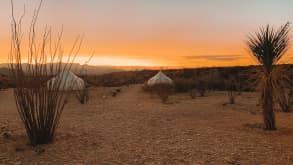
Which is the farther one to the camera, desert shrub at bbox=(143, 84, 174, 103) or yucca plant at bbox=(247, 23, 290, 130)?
desert shrub at bbox=(143, 84, 174, 103)

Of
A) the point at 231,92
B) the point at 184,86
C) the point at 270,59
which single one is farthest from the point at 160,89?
the point at 270,59

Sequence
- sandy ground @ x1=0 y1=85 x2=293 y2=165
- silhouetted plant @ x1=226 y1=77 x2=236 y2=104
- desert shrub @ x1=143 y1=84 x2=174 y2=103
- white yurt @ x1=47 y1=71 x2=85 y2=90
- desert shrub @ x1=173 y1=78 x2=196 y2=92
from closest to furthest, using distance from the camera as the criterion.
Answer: sandy ground @ x1=0 y1=85 x2=293 y2=165
white yurt @ x1=47 y1=71 x2=85 y2=90
silhouetted plant @ x1=226 y1=77 x2=236 y2=104
desert shrub @ x1=143 y1=84 x2=174 y2=103
desert shrub @ x1=173 y1=78 x2=196 y2=92

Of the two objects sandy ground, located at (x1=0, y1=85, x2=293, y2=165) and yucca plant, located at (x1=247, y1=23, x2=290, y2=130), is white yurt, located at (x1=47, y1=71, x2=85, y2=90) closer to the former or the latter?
sandy ground, located at (x1=0, y1=85, x2=293, y2=165)

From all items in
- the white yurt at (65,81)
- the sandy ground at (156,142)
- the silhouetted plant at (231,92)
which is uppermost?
the white yurt at (65,81)

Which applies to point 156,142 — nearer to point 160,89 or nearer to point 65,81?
point 65,81

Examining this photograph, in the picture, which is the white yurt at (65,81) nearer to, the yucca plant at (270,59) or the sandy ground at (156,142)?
the sandy ground at (156,142)

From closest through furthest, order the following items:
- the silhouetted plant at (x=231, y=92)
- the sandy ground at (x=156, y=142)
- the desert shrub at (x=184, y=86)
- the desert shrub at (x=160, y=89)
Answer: the sandy ground at (x=156, y=142) < the silhouetted plant at (x=231, y=92) < the desert shrub at (x=160, y=89) < the desert shrub at (x=184, y=86)

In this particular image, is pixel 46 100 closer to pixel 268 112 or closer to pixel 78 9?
pixel 78 9

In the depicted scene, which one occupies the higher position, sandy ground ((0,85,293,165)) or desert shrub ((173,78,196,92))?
desert shrub ((173,78,196,92))

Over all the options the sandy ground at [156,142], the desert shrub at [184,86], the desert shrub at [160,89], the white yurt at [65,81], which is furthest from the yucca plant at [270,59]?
the desert shrub at [184,86]

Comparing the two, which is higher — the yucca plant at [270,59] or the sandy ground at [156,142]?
the yucca plant at [270,59]

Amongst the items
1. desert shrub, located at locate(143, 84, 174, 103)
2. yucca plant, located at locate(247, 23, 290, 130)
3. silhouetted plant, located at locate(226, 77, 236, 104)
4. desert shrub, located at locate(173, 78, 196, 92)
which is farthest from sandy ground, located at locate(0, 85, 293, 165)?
desert shrub, located at locate(173, 78, 196, 92)

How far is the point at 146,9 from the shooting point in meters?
9.97

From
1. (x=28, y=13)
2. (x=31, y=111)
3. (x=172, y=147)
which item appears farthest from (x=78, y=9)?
(x=172, y=147)
